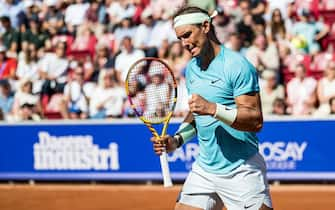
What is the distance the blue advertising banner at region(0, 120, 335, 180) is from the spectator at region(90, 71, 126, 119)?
2.31 feet

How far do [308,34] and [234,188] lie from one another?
8.93 metres

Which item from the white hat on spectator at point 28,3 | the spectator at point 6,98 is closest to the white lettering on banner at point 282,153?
the spectator at point 6,98

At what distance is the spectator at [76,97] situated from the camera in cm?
1484

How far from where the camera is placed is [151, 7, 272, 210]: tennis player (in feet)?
18.0

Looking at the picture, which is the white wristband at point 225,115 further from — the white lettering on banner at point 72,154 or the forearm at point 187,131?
the white lettering on banner at point 72,154

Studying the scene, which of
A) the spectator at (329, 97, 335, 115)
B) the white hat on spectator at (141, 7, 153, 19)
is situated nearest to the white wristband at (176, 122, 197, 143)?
the spectator at (329, 97, 335, 115)

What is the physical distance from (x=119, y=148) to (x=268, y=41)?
3046 millimetres

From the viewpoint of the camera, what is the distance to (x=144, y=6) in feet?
54.6

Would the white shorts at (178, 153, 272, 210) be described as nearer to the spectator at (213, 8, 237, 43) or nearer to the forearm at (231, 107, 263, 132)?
the forearm at (231, 107, 263, 132)

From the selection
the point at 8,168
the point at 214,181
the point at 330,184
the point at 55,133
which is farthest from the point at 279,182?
the point at 214,181

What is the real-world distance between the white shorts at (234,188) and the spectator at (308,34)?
8600 millimetres

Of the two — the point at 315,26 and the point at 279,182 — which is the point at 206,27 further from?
the point at 315,26

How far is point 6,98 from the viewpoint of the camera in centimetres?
1603

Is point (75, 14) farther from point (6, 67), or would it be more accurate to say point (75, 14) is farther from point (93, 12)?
point (6, 67)
